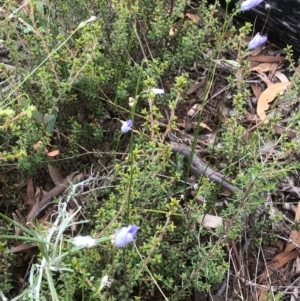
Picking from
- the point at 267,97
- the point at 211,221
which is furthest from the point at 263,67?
the point at 211,221

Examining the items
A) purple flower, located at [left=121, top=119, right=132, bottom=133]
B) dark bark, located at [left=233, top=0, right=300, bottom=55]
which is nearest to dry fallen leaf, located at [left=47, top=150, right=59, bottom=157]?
purple flower, located at [left=121, top=119, right=132, bottom=133]

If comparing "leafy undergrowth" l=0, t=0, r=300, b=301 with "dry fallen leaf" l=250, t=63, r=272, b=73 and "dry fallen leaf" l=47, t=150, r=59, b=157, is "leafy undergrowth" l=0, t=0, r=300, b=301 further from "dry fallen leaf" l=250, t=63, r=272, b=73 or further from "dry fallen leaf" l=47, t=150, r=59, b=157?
"dry fallen leaf" l=250, t=63, r=272, b=73

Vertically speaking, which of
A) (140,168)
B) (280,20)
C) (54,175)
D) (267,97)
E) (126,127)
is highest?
(280,20)

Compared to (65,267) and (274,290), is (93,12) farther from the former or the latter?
(274,290)

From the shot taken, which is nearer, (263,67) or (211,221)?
(211,221)

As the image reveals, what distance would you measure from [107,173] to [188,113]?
0.55 meters

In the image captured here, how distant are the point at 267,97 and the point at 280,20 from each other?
1.21ft

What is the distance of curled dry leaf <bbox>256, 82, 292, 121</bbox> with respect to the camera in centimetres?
238

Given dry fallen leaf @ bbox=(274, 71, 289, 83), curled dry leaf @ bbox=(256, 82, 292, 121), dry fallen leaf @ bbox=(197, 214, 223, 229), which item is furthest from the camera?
dry fallen leaf @ bbox=(274, 71, 289, 83)

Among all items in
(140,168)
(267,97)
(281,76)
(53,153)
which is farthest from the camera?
(281,76)

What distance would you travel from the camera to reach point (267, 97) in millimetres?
2430

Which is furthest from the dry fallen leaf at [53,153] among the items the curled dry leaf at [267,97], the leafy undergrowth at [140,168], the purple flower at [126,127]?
the curled dry leaf at [267,97]

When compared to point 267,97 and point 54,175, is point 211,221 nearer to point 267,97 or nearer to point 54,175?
point 54,175

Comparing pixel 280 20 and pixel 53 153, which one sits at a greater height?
pixel 280 20
